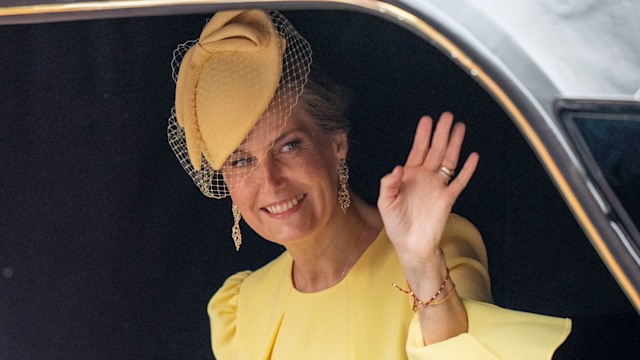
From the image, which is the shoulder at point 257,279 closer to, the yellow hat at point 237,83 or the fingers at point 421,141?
the yellow hat at point 237,83

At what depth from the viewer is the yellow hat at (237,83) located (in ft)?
8.53

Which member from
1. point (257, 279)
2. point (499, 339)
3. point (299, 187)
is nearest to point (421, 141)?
point (499, 339)

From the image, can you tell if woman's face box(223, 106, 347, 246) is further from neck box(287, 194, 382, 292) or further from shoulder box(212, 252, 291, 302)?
shoulder box(212, 252, 291, 302)

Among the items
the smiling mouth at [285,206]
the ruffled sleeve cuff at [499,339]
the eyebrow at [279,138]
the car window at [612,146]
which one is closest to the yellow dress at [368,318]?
the ruffled sleeve cuff at [499,339]

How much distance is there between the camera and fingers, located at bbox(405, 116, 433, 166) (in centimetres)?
197

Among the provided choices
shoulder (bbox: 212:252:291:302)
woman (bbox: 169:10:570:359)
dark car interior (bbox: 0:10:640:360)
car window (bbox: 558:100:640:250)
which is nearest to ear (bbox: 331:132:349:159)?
woman (bbox: 169:10:570:359)

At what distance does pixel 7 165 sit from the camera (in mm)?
3057

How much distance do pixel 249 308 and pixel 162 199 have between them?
1.59 ft

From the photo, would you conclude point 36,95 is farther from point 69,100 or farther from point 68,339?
point 68,339

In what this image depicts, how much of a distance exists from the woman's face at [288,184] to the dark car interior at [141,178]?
1.28ft

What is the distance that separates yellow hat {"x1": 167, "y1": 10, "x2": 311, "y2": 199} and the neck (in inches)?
10.7

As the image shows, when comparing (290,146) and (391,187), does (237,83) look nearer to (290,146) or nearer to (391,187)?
(290,146)

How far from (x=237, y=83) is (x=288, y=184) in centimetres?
29

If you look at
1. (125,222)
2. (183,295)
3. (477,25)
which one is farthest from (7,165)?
(477,25)
